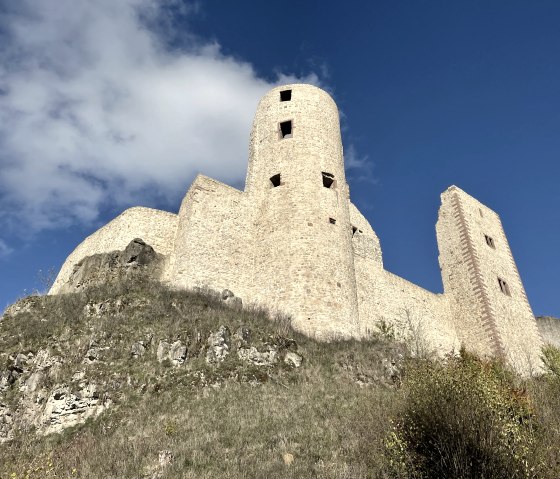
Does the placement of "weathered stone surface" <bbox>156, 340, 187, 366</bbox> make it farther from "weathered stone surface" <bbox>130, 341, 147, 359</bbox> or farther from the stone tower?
the stone tower

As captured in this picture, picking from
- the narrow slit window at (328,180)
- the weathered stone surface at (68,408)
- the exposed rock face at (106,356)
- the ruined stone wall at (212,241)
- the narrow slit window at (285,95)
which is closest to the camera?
the weathered stone surface at (68,408)

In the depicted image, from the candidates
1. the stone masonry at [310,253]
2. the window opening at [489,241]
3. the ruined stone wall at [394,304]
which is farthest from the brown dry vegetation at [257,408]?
the window opening at [489,241]

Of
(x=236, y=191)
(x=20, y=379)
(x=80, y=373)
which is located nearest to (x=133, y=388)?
(x=80, y=373)

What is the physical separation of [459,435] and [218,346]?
696cm

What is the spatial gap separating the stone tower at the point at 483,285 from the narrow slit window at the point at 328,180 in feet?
31.2

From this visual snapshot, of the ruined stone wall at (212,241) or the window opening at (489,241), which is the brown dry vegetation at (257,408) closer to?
the ruined stone wall at (212,241)

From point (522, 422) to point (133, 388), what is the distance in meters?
7.89

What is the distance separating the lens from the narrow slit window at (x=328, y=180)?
19248 mm

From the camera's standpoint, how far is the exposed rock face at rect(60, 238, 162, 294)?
16812mm

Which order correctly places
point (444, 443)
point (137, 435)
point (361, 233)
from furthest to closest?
point (361, 233)
point (137, 435)
point (444, 443)

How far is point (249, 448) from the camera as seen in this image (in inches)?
331

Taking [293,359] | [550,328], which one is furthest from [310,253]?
[550,328]

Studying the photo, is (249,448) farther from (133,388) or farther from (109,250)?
(109,250)

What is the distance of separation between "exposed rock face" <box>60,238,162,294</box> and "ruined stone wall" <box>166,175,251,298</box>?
0.73 meters
